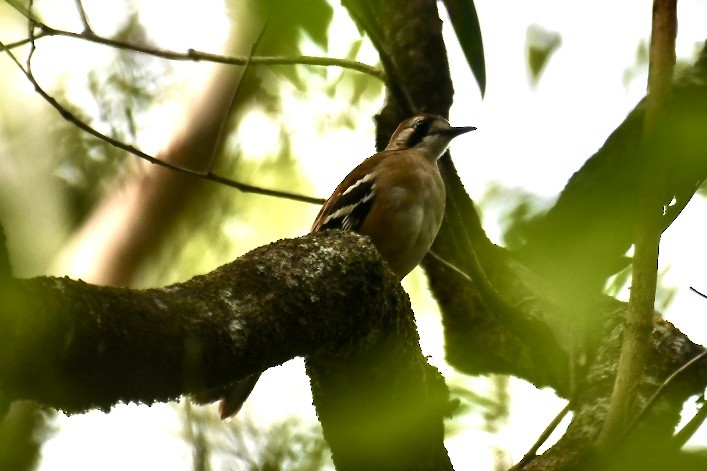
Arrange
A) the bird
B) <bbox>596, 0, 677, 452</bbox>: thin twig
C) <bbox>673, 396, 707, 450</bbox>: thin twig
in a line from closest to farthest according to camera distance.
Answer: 1. <bbox>673, 396, 707, 450</bbox>: thin twig
2. <bbox>596, 0, 677, 452</bbox>: thin twig
3. the bird

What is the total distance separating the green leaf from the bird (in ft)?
6.46

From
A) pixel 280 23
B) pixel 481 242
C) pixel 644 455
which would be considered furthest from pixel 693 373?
pixel 280 23

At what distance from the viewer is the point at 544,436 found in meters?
3.46

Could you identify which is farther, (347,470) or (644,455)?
(347,470)

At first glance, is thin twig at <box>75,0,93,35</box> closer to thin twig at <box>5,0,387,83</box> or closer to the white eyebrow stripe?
thin twig at <box>5,0,387,83</box>

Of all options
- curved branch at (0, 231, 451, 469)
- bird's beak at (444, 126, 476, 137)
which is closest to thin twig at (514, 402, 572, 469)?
curved branch at (0, 231, 451, 469)

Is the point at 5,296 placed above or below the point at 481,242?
below

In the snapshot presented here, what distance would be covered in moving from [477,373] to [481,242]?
0.76m

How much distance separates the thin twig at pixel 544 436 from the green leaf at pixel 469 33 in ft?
5.00

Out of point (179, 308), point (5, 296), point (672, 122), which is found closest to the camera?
point (5, 296)

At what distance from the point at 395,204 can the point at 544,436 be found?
1.68m

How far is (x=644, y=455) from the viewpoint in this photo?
1380 millimetres

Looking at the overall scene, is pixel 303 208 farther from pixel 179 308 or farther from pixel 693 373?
pixel 179 308

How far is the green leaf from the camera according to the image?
7.41 feet
